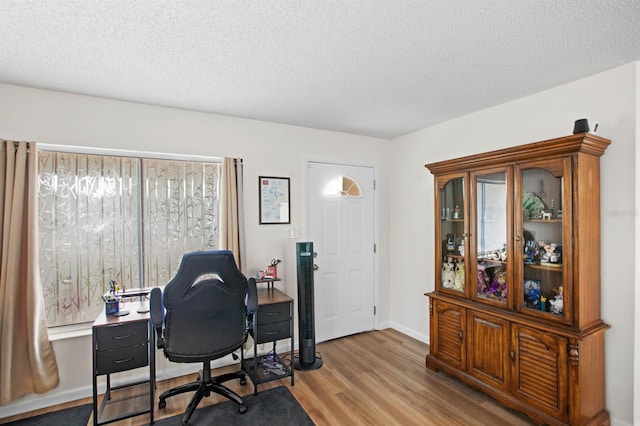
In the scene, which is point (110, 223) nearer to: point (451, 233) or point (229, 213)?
point (229, 213)

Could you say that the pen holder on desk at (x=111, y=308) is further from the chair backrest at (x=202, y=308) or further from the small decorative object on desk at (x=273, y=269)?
the small decorative object on desk at (x=273, y=269)

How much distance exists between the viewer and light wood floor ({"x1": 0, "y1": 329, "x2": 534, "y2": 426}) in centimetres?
239

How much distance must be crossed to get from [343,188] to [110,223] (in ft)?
8.27

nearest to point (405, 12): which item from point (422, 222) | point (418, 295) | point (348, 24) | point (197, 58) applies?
point (348, 24)

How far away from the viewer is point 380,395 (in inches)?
107

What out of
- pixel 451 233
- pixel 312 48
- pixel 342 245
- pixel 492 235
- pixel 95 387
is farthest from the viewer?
pixel 342 245

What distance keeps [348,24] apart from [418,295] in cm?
319

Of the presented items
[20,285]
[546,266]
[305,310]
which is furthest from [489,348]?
[20,285]

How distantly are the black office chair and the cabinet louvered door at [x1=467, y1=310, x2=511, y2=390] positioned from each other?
6.49 feet

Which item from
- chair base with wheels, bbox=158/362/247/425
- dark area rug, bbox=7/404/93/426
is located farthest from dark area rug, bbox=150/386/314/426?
dark area rug, bbox=7/404/93/426

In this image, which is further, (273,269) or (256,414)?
(273,269)

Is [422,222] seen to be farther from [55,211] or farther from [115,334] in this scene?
[55,211]

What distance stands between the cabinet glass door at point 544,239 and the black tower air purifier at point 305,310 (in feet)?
6.12

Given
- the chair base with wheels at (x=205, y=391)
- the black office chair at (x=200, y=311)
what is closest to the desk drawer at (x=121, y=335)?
the black office chair at (x=200, y=311)
